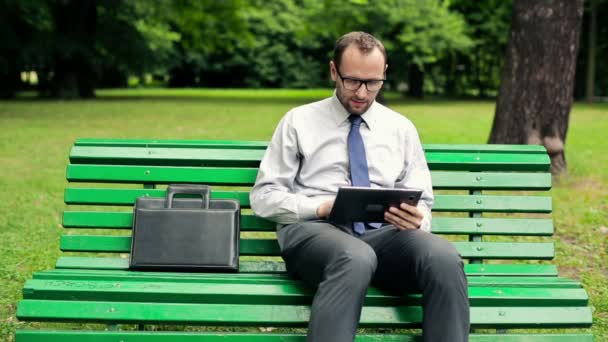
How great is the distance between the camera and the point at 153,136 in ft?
50.2

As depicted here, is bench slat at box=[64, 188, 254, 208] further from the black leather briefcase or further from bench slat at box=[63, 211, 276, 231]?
the black leather briefcase

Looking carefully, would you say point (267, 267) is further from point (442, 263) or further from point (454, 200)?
point (442, 263)

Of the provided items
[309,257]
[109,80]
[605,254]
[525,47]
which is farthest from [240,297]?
[109,80]

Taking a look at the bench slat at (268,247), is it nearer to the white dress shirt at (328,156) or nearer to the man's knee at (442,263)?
the white dress shirt at (328,156)

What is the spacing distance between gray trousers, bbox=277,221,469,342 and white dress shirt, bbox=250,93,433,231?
8.5 inches

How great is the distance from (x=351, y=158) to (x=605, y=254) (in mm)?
3509

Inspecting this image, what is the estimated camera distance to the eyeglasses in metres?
3.88

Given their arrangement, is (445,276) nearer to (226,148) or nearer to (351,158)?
(351,158)

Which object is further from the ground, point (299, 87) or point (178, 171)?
point (178, 171)

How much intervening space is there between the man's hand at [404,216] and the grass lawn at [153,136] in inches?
64.3

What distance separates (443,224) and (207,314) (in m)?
1.37

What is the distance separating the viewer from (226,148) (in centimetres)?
439

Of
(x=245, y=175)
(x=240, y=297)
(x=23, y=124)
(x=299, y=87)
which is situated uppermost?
(x=245, y=175)

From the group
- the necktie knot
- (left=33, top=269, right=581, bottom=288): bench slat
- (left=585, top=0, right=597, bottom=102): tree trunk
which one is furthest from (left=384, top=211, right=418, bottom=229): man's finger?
(left=585, top=0, right=597, bottom=102): tree trunk
